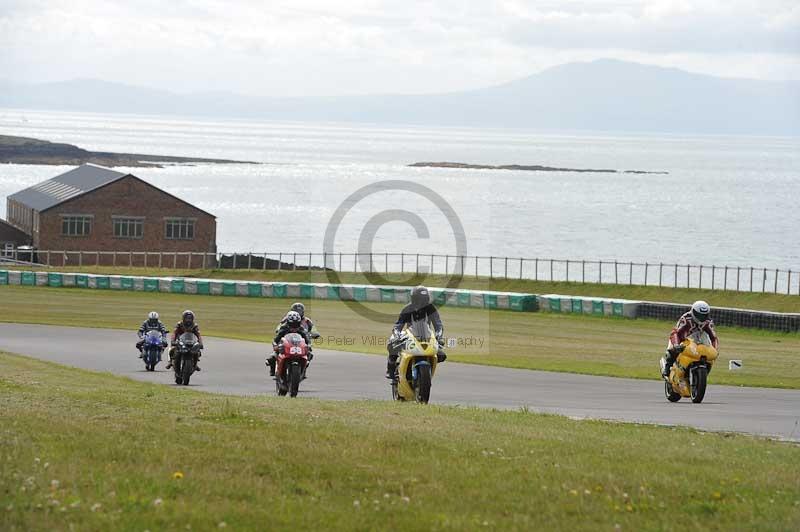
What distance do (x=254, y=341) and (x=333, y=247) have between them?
96641 mm

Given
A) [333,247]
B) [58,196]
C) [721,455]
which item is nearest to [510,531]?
[721,455]

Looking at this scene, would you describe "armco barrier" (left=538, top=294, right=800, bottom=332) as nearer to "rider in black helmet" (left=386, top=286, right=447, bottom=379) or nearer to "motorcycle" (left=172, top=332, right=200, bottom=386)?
"motorcycle" (left=172, top=332, right=200, bottom=386)

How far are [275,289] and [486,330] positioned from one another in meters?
18.6

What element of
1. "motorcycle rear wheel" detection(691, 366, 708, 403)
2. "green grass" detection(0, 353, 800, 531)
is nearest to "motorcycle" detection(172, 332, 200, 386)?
"motorcycle rear wheel" detection(691, 366, 708, 403)

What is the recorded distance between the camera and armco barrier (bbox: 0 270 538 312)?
65.2 meters

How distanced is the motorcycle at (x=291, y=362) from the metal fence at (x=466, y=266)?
5161 centimetres

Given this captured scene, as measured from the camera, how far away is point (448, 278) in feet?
260

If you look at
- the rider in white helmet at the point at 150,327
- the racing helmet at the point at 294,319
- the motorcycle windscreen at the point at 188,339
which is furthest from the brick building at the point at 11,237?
the racing helmet at the point at 294,319

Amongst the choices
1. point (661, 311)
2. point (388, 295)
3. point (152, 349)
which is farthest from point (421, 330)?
point (388, 295)

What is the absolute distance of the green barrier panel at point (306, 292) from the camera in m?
69.2

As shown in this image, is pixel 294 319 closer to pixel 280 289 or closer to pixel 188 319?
pixel 188 319

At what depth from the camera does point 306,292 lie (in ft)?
228

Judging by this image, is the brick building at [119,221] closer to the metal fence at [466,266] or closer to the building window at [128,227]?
the building window at [128,227]

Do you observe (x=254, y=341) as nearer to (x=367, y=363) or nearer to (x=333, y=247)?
(x=367, y=363)
